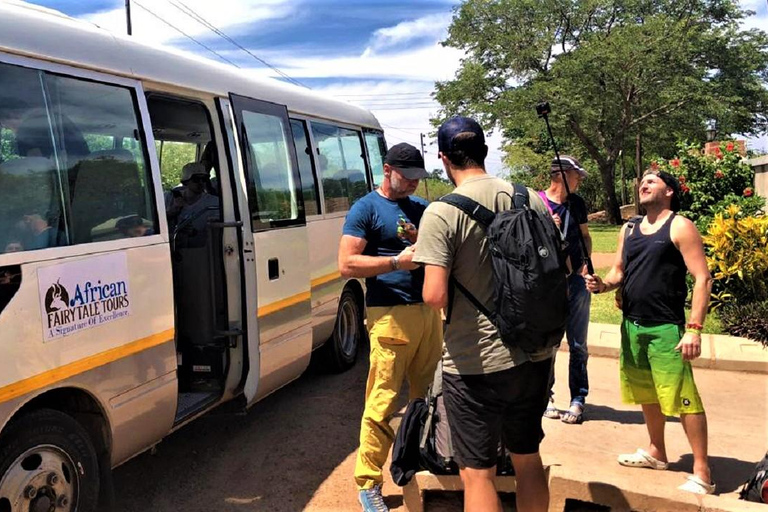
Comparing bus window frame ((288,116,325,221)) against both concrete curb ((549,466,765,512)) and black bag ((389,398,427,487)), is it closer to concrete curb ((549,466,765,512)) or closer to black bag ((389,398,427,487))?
black bag ((389,398,427,487))

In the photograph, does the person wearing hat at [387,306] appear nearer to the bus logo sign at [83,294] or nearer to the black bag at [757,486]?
the bus logo sign at [83,294]

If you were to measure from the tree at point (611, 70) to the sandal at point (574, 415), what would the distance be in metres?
24.4

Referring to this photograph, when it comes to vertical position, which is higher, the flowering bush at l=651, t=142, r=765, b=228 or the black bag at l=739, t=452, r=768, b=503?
the flowering bush at l=651, t=142, r=765, b=228

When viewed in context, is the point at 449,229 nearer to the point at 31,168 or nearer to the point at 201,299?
the point at 31,168

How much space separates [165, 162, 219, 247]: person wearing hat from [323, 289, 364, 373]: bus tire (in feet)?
6.60

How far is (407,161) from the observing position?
378 cm

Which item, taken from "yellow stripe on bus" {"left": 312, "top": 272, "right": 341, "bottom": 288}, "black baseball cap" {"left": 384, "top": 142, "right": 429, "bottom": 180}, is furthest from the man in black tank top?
"yellow stripe on bus" {"left": 312, "top": 272, "right": 341, "bottom": 288}

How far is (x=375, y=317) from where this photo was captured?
3842 mm

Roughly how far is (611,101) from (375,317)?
2735cm

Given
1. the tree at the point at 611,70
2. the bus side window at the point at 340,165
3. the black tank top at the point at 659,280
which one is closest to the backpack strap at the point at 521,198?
the black tank top at the point at 659,280

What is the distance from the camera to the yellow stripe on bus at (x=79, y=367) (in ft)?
9.26

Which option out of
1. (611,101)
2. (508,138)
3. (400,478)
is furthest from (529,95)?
(400,478)

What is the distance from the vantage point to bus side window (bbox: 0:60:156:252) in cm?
293

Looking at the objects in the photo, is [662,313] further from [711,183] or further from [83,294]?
[711,183]
